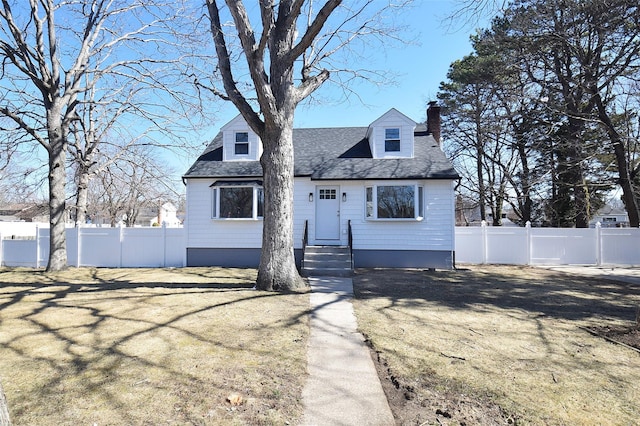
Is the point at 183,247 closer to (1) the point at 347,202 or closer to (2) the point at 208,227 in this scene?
(2) the point at 208,227

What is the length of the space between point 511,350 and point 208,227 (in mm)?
11095

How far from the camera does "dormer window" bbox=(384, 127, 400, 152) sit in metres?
13.3

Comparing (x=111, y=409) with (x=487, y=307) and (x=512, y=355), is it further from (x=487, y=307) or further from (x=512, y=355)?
(x=487, y=307)

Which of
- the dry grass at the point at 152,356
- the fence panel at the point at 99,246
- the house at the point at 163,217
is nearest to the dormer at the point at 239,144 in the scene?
the fence panel at the point at 99,246

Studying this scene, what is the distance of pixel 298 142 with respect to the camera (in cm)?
1518

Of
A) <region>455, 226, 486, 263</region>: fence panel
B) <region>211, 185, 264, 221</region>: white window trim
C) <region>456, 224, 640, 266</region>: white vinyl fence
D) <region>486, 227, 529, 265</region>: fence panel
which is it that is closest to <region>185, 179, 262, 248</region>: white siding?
<region>211, 185, 264, 221</region>: white window trim

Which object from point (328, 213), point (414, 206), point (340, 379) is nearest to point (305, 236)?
point (328, 213)

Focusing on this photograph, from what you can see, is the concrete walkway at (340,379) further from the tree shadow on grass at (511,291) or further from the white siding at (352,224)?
the white siding at (352,224)

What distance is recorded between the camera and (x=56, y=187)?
11234mm

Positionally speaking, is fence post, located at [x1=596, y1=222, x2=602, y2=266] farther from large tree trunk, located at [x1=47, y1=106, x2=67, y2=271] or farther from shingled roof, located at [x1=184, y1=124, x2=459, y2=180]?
large tree trunk, located at [x1=47, y1=106, x2=67, y2=271]

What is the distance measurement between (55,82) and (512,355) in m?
14.4

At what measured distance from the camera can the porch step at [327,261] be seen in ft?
35.0

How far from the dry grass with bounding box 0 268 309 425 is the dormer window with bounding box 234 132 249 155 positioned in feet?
24.7

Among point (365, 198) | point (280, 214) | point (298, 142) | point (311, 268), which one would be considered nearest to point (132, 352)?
point (280, 214)
